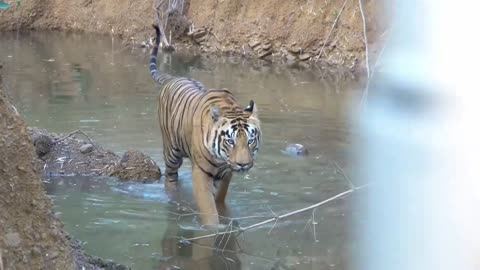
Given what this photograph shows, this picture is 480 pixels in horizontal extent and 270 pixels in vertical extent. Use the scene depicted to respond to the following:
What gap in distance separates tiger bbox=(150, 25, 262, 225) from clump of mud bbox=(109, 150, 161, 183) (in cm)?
42

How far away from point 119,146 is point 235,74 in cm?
626

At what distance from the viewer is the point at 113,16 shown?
21.2 metres

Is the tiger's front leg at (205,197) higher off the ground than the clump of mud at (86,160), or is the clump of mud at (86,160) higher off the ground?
the tiger's front leg at (205,197)

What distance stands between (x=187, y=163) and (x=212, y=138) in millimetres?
2066

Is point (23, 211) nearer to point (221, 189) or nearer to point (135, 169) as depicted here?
point (221, 189)

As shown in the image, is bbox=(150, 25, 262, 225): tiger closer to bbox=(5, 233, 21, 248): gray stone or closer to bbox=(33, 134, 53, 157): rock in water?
bbox=(33, 134, 53, 157): rock in water

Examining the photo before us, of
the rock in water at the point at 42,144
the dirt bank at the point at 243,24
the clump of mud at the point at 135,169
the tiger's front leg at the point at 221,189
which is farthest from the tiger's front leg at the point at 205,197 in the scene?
the dirt bank at the point at 243,24

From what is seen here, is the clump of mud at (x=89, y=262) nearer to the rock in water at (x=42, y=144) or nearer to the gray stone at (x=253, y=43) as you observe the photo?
the rock in water at (x=42, y=144)

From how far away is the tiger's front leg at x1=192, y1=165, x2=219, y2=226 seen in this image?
6246 mm

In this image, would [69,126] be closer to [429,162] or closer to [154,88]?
[154,88]

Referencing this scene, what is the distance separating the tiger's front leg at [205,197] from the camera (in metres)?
6.25

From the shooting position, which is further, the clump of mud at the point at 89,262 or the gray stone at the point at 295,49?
the gray stone at the point at 295,49

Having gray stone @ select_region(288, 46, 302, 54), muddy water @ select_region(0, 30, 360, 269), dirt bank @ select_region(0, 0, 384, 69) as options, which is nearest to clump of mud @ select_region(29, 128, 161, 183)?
muddy water @ select_region(0, 30, 360, 269)

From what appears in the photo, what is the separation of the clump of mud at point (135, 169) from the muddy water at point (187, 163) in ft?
0.42
